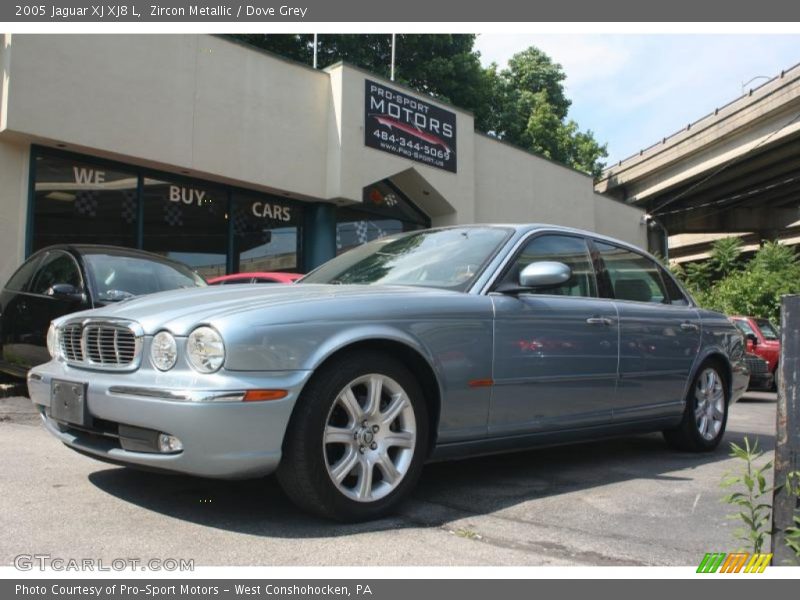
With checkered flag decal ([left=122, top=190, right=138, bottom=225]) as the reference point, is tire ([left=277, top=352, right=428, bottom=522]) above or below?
below

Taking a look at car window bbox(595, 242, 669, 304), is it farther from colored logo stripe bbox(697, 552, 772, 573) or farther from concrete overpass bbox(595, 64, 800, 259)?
concrete overpass bbox(595, 64, 800, 259)

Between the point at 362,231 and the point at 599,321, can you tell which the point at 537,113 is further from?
the point at 599,321

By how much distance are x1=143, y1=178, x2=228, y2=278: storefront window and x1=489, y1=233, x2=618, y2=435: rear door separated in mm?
9331

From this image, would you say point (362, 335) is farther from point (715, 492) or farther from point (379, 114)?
point (379, 114)

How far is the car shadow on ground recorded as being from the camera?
320cm

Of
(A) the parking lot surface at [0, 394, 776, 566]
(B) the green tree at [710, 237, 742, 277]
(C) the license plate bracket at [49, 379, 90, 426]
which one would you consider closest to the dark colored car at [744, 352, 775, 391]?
(A) the parking lot surface at [0, 394, 776, 566]

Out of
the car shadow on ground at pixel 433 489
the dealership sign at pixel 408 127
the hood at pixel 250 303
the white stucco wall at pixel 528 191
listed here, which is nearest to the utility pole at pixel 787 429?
the car shadow on ground at pixel 433 489

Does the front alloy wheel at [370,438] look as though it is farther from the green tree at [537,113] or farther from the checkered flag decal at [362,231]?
the green tree at [537,113]

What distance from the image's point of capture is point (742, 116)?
24.9 metres

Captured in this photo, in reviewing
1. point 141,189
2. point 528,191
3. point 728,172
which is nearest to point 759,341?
point 528,191
